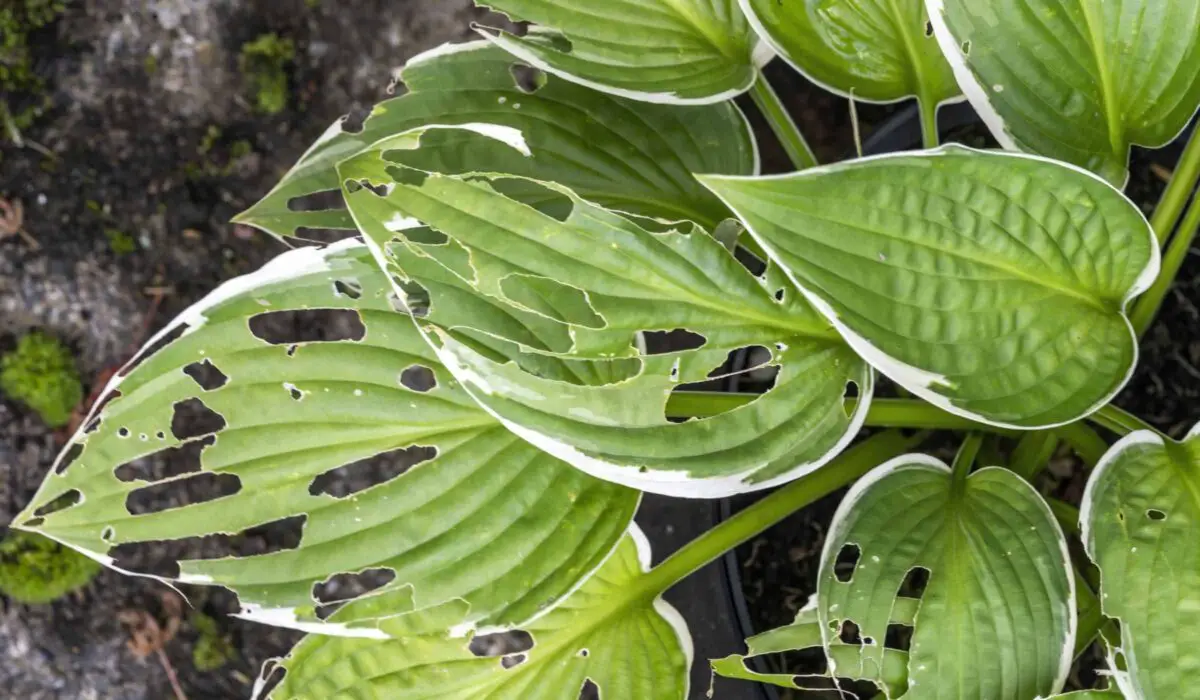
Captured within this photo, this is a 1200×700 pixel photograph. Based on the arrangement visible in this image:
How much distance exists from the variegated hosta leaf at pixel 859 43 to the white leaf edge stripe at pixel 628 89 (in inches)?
1.6

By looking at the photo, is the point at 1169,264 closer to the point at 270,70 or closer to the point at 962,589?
the point at 962,589

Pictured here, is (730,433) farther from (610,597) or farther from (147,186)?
(147,186)

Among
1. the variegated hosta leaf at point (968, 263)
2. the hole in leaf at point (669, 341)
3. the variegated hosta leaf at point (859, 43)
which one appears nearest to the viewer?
the variegated hosta leaf at point (968, 263)

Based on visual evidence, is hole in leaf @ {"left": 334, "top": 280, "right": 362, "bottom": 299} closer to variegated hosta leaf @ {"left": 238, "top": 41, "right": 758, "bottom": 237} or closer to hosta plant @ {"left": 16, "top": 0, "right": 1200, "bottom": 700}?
hosta plant @ {"left": 16, "top": 0, "right": 1200, "bottom": 700}

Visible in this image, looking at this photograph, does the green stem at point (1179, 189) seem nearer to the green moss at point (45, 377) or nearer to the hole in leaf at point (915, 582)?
the hole in leaf at point (915, 582)

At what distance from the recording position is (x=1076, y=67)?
0.57 m

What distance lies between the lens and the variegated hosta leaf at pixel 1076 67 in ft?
1.80

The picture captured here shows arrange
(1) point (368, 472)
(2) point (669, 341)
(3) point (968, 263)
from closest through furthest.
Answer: (3) point (968, 263) → (2) point (669, 341) → (1) point (368, 472)

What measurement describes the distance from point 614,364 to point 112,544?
0.35 m

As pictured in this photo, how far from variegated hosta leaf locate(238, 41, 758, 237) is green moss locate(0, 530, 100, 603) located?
0.72 meters


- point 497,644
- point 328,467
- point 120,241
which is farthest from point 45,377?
point 328,467

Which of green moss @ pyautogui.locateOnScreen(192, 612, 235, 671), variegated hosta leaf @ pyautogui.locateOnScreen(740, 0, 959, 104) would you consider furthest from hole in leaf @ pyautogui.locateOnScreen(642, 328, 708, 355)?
green moss @ pyautogui.locateOnScreen(192, 612, 235, 671)

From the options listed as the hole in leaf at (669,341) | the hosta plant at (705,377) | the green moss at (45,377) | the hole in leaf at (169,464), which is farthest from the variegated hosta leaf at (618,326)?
the green moss at (45,377)

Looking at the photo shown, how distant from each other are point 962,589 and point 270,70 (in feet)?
3.31
